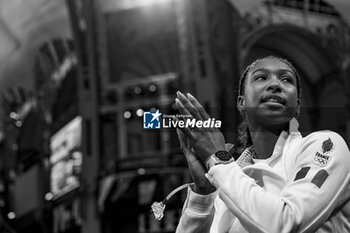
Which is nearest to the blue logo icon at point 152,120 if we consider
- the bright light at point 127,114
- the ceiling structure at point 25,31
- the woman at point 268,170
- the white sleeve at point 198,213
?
the woman at point 268,170

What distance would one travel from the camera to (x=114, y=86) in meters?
6.07

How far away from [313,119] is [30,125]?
11.5 ft

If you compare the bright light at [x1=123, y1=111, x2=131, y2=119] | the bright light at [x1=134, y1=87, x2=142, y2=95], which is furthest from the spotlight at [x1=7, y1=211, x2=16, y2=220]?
the bright light at [x1=134, y1=87, x2=142, y2=95]

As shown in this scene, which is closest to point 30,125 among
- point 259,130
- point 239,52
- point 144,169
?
point 144,169

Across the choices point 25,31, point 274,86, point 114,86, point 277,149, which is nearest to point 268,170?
point 277,149

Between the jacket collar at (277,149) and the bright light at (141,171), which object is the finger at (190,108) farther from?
the bright light at (141,171)

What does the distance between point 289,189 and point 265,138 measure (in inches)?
7.3

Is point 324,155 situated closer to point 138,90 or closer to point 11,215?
point 138,90

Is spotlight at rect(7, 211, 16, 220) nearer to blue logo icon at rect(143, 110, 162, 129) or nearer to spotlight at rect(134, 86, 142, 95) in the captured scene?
spotlight at rect(134, 86, 142, 95)

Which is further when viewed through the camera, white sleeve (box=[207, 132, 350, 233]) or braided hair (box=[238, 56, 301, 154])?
braided hair (box=[238, 56, 301, 154])

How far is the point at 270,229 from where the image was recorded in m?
0.94

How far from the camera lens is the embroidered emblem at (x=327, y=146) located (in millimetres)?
1020

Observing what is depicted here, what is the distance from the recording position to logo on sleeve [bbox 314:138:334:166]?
1.00 m

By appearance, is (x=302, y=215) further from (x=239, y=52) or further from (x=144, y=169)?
(x=144, y=169)
